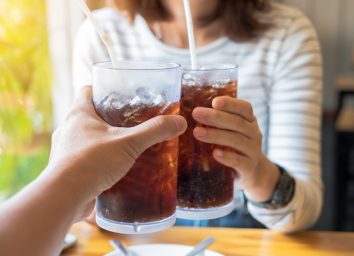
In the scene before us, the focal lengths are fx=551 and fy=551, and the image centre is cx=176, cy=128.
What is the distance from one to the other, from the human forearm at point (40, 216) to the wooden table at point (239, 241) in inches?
14.7

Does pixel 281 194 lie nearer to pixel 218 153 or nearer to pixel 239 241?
pixel 239 241

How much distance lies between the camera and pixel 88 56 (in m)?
1.61

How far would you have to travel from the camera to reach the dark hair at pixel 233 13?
1.61 m

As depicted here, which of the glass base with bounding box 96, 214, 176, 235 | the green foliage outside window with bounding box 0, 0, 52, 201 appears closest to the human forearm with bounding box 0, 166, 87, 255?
the glass base with bounding box 96, 214, 176, 235

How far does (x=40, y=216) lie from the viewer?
0.67 m

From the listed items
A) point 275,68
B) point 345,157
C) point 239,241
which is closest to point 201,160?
point 239,241

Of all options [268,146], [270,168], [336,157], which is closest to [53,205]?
[270,168]

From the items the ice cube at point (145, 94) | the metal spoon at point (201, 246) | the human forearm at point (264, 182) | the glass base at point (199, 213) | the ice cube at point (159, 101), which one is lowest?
the metal spoon at point (201, 246)

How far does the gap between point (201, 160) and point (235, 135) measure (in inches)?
3.4

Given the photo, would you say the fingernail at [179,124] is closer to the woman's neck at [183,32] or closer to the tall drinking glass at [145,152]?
the tall drinking glass at [145,152]

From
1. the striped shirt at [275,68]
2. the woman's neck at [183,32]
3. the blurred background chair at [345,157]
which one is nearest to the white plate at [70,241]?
the striped shirt at [275,68]

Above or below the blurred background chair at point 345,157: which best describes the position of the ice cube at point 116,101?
above

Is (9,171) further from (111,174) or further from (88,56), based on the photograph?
(111,174)

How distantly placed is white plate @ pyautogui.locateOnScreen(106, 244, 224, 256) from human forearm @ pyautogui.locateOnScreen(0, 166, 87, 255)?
33 cm
